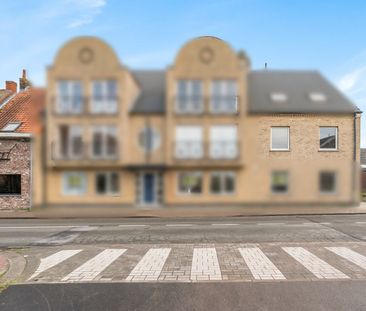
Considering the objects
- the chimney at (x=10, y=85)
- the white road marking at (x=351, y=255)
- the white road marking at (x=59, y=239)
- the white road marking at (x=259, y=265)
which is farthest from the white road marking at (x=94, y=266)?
the chimney at (x=10, y=85)

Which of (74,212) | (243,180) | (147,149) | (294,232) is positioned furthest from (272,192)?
(294,232)

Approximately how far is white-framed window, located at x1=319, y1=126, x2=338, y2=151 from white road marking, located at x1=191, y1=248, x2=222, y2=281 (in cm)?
1530

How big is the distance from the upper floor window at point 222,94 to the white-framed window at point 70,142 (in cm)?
37

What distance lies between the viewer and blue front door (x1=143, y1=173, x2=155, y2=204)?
903mm

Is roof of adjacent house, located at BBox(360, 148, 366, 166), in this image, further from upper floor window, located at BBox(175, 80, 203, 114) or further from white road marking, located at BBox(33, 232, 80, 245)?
white road marking, located at BBox(33, 232, 80, 245)

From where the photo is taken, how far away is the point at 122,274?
1575 centimetres

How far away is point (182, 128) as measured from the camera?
2.77 feet

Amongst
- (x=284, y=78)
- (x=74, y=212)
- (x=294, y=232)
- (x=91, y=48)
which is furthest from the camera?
(x=294, y=232)

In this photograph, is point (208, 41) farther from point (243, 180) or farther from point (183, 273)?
point (183, 273)

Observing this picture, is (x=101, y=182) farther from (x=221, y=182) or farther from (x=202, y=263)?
(x=202, y=263)

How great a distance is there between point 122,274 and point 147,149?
1642 centimetres

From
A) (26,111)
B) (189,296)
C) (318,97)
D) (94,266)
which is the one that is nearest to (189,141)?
(318,97)

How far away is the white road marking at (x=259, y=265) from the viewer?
15398 mm

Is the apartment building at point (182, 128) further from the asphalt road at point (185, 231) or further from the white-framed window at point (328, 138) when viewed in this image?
the asphalt road at point (185, 231)
